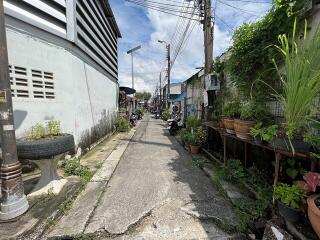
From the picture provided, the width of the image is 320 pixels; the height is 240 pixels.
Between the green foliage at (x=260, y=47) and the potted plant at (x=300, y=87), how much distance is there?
0.88 m

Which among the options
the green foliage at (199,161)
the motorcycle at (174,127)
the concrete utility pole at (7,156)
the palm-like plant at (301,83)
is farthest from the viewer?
the motorcycle at (174,127)

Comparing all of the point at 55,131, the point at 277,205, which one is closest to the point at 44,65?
the point at 55,131

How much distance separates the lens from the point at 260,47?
3.66 m

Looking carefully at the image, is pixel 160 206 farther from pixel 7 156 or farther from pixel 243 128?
pixel 7 156

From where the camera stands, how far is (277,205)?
275 cm

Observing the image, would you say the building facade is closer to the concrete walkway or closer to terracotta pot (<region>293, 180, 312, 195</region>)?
the concrete walkway

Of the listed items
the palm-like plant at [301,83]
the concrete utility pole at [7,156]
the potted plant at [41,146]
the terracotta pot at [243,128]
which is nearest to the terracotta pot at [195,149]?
the terracotta pot at [243,128]

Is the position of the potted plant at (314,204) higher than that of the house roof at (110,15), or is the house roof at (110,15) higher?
the house roof at (110,15)

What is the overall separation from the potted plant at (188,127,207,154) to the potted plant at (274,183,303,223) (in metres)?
4.29

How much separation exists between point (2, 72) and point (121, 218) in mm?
2590

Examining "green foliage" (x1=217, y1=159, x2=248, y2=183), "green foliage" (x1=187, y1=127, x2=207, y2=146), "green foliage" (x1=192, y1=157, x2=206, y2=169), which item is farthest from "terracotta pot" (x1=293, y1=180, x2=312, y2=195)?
"green foliage" (x1=187, y1=127, x2=207, y2=146)

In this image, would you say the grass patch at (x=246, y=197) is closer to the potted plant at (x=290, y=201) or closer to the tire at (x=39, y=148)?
the potted plant at (x=290, y=201)

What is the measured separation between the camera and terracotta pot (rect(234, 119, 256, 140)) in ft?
11.5

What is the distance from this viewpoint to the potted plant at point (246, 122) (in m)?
3.51
